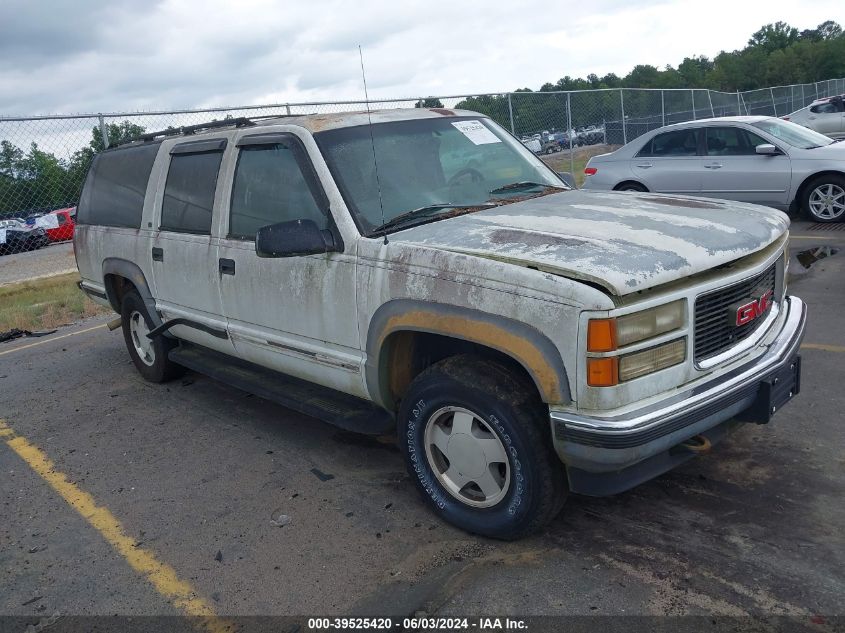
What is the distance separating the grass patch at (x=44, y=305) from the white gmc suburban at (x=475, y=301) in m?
4.56

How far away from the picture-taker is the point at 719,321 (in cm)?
325

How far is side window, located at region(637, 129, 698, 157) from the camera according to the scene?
430 inches

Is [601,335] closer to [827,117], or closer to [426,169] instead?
[426,169]

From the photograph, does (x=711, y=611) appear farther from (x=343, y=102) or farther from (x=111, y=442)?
(x=343, y=102)

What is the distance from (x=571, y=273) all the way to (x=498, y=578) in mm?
1327

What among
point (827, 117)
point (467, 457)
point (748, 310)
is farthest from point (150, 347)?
point (827, 117)

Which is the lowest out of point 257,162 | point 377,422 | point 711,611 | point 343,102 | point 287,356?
point 711,611

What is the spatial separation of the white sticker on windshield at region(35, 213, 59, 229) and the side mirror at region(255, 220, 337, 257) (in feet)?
30.5

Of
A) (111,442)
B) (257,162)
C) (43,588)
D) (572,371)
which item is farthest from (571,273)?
(111,442)

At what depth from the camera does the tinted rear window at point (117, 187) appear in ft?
18.7

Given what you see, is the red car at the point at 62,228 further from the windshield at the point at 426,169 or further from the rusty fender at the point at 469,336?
the rusty fender at the point at 469,336

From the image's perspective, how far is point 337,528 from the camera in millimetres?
3744

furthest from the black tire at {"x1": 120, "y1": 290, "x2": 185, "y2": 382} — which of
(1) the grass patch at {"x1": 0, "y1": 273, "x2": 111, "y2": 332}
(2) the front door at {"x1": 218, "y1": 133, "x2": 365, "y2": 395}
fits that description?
(1) the grass patch at {"x1": 0, "y1": 273, "x2": 111, "y2": 332}

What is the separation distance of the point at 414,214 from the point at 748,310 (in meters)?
1.67
